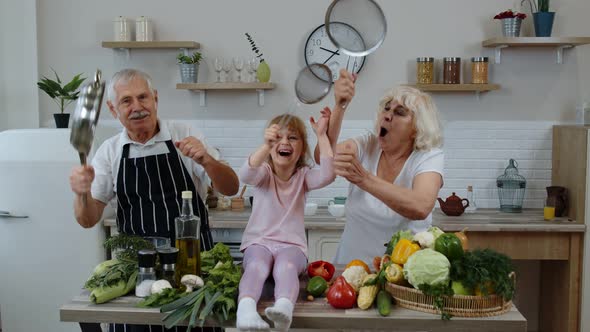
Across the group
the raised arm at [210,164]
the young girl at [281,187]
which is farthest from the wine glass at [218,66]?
the young girl at [281,187]

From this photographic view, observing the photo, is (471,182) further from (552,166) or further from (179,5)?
(179,5)

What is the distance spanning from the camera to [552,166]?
210 inches

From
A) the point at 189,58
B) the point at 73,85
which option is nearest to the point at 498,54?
the point at 189,58

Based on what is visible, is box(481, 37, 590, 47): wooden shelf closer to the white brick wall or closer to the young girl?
the white brick wall

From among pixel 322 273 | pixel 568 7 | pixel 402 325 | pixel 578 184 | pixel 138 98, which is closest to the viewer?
pixel 402 325

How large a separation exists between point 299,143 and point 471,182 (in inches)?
118

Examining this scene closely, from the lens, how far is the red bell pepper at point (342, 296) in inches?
89.7

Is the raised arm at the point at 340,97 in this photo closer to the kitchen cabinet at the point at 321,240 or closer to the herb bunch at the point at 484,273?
the herb bunch at the point at 484,273

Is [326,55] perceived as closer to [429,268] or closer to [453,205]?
[453,205]

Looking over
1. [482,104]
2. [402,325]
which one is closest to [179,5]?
[482,104]

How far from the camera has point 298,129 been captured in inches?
106

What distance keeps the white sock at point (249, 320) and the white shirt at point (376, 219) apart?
697mm

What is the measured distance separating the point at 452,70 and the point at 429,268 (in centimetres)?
318

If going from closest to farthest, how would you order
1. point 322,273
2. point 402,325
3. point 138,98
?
point 402,325, point 322,273, point 138,98
